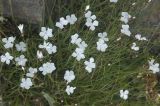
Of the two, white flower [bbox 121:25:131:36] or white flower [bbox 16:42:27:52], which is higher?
white flower [bbox 121:25:131:36]

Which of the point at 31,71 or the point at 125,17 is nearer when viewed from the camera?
the point at 31,71

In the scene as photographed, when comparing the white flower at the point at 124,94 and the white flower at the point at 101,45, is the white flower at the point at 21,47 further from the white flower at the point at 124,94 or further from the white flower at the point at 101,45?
the white flower at the point at 124,94

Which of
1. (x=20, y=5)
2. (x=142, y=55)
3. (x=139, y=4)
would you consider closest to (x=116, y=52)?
(x=142, y=55)

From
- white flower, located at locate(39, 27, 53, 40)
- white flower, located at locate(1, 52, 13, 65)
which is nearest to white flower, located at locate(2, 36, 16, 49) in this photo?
white flower, located at locate(1, 52, 13, 65)

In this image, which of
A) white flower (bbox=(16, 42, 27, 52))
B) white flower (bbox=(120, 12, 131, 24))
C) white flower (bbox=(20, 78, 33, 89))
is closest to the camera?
white flower (bbox=(20, 78, 33, 89))

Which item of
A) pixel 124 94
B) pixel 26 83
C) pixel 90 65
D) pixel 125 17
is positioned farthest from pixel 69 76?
pixel 125 17

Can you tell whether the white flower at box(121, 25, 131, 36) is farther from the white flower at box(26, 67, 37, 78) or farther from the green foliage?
the white flower at box(26, 67, 37, 78)

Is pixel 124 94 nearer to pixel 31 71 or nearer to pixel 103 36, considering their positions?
pixel 103 36

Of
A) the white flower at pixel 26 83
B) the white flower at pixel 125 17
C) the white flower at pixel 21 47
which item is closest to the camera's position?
the white flower at pixel 26 83

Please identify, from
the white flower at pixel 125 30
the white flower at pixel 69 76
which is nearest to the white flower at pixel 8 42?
the white flower at pixel 69 76

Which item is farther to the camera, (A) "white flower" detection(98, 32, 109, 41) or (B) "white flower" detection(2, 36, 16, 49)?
(A) "white flower" detection(98, 32, 109, 41)

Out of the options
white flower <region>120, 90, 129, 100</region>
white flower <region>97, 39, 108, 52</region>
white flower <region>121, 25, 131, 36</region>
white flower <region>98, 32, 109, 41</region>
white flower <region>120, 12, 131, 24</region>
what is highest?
white flower <region>120, 12, 131, 24</region>
